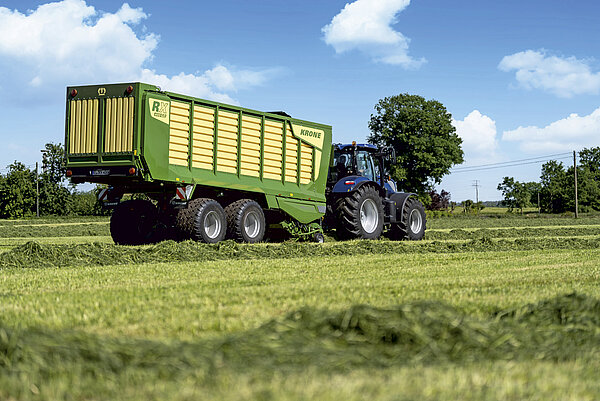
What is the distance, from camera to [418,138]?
6384 cm

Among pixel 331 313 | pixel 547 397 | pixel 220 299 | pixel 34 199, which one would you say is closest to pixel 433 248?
pixel 220 299

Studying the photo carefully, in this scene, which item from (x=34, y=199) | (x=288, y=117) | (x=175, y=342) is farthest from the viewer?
(x=34, y=199)

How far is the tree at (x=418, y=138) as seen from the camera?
62969 mm

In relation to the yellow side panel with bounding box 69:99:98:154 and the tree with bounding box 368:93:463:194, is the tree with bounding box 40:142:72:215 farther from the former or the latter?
the yellow side panel with bounding box 69:99:98:154

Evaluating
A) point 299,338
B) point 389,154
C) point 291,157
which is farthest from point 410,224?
point 299,338

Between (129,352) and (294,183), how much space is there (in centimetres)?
1428

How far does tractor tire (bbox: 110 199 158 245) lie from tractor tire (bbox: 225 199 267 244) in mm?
2127

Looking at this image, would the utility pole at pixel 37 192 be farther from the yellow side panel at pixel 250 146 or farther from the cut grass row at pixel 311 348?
the cut grass row at pixel 311 348

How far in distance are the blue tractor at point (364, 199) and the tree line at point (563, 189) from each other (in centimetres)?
6478

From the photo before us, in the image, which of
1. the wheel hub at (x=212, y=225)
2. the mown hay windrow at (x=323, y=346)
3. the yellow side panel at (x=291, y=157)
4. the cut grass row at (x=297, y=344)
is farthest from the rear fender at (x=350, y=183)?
the mown hay windrow at (x=323, y=346)

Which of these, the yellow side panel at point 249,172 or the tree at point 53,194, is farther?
the tree at point 53,194

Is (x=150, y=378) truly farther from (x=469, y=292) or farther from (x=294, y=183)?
(x=294, y=183)

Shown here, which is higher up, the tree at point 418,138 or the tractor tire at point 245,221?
the tree at point 418,138

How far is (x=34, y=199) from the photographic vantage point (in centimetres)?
6022
